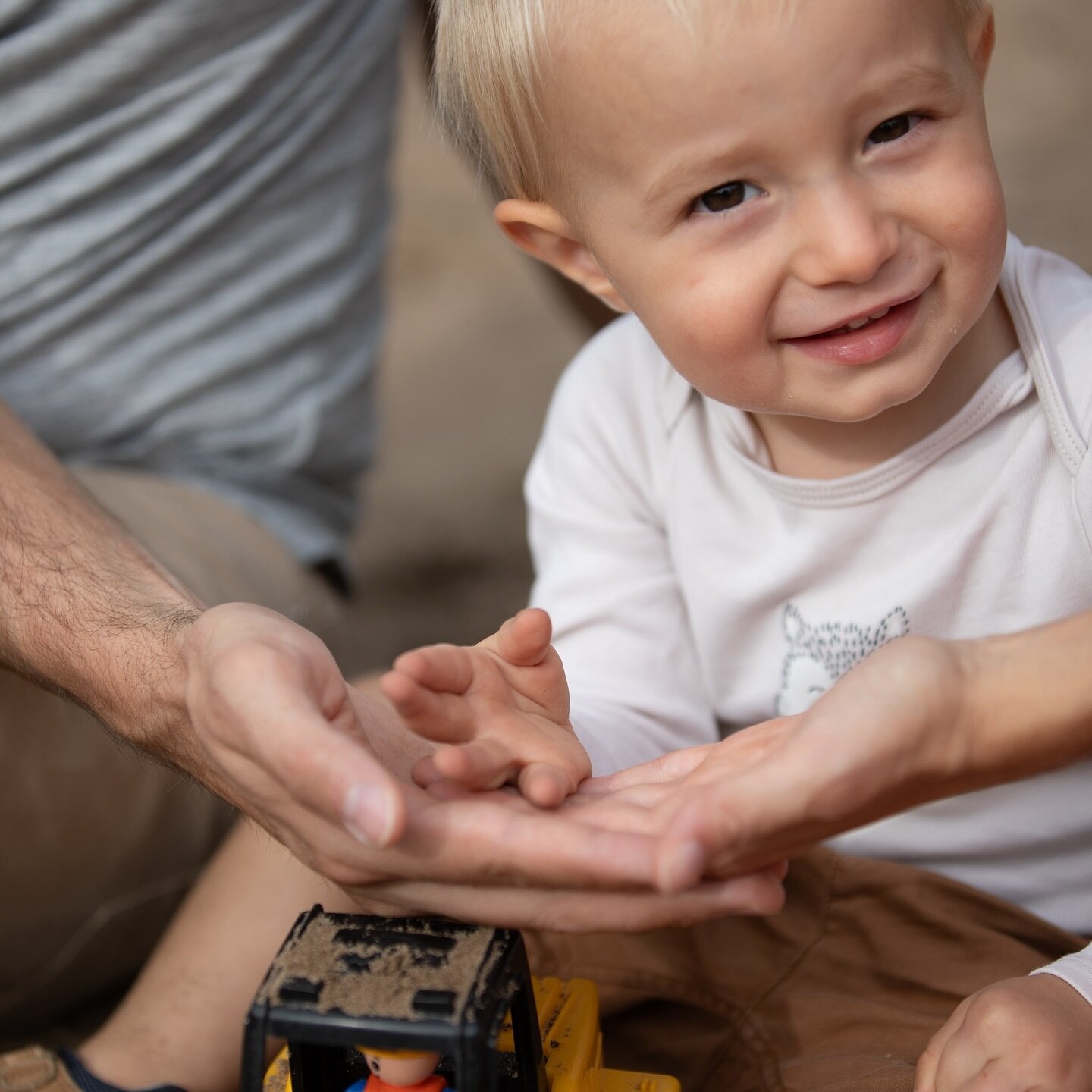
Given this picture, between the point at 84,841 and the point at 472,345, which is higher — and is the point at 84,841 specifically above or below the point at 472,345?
below

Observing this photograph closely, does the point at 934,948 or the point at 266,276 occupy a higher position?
the point at 266,276

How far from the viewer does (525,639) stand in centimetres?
107

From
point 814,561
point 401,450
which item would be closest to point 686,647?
point 814,561

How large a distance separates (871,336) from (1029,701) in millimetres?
326

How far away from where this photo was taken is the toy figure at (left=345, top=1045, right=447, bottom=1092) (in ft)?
3.01

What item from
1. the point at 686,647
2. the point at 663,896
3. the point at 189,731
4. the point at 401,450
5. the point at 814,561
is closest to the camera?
the point at 663,896

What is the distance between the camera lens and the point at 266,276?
74.9 inches

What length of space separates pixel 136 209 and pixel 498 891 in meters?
1.18

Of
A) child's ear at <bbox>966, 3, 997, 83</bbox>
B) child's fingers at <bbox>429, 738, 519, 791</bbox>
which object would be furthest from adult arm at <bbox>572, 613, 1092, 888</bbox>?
child's ear at <bbox>966, 3, 997, 83</bbox>

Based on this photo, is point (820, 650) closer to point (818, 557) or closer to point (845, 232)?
point (818, 557)

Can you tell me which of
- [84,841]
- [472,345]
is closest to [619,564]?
[84,841]

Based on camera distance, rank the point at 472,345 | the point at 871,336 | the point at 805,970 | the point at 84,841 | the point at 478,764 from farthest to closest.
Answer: the point at 472,345 → the point at 84,841 → the point at 805,970 → the point at 871,336 → the point at 478,764

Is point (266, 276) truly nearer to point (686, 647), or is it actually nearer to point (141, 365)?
point (141, 365)

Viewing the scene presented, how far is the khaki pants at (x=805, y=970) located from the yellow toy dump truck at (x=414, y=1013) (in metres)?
0.18
